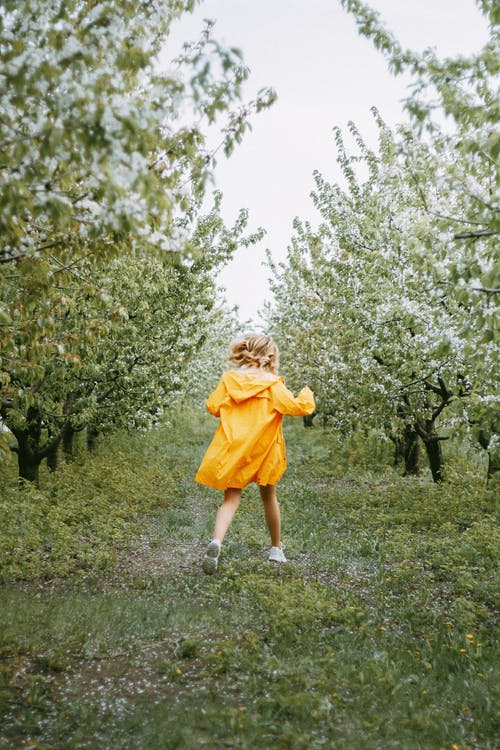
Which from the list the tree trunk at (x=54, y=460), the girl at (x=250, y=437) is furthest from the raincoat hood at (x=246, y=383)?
the tree trunk at (x=54, y=460)

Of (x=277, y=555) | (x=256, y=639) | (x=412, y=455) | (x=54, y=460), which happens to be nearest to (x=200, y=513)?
(x=277, y=555)

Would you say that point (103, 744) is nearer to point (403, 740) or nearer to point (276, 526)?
point (403, 740)

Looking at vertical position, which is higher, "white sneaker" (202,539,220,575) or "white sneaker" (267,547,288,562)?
"white sneaker" (202,539,220,575)

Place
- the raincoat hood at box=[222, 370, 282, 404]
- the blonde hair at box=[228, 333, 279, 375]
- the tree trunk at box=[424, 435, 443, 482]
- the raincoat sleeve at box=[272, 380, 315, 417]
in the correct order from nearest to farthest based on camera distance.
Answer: the raincoat sleeve at box=[272, 380, 315, 417] < the raincoat hood at box=[222, 370, 282, 404] < the blonde hair at box=[228, 333, 279, 375] < the tree trunk at box=[424, 435, 443, 482]

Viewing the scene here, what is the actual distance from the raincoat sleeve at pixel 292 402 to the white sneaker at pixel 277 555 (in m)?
1.57

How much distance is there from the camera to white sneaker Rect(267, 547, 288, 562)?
277 inches

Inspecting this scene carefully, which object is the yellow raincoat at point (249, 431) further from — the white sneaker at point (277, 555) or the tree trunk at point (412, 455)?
the tree trunk at point (412, 455)

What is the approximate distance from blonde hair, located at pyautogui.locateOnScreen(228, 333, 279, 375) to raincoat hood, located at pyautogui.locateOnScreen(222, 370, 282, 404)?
13 centimetres

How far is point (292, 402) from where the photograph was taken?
22.5 feet

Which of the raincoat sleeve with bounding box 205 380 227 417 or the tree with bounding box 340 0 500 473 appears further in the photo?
the raincoat sleeve with bounding box 205 380 227 417

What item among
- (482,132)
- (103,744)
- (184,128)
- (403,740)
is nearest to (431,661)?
(403,740)

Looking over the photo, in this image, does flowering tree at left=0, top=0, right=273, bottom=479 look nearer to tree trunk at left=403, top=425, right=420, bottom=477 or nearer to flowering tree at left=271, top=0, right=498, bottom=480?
flowering tree at left=271, top=0, right=498, bottom=480

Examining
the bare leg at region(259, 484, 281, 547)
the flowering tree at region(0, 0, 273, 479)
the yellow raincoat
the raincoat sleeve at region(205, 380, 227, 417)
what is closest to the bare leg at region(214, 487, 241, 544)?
the yellow raincoat

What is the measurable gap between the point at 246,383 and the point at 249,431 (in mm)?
544
